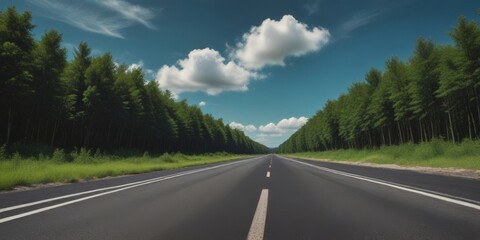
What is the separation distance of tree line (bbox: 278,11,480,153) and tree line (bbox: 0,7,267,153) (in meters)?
36.6

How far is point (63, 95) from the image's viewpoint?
3170 cm

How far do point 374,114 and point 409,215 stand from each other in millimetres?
49355

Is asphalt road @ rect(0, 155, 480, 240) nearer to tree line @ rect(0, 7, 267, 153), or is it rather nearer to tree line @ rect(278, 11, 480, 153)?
tree line @ rect(0, 7, 267, 153)

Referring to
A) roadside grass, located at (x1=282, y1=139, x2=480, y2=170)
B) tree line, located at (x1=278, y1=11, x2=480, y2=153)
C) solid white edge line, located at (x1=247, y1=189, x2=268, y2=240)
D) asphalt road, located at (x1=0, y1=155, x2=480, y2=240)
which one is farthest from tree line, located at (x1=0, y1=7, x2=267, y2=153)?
tree line, located at (x1=278, y1=11, x2=480, y2=153)

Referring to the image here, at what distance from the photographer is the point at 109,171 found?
1866 cm

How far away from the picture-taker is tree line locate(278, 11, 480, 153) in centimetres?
2934

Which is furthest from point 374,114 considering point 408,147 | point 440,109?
point 408,147

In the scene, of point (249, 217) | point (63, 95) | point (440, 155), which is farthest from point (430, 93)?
point (63, 95)

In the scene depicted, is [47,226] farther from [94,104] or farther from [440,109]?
[440,109]

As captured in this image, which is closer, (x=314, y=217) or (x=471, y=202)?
(x=314, y=217)

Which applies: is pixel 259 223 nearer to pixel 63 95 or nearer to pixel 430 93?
pixel 63 95

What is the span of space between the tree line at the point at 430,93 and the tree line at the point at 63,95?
36.6 meters

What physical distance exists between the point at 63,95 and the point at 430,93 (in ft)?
134

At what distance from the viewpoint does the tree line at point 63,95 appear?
25.1 metres
